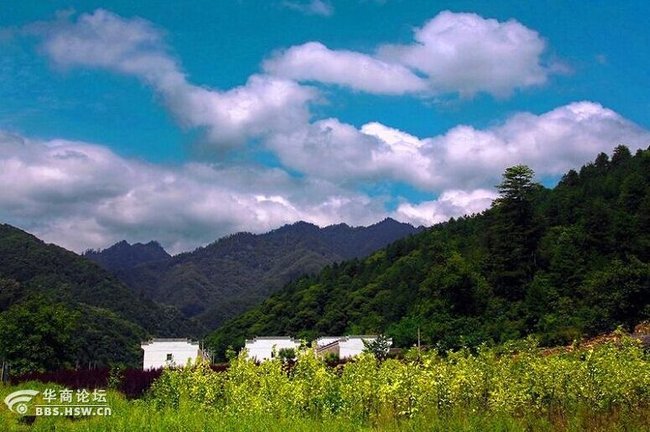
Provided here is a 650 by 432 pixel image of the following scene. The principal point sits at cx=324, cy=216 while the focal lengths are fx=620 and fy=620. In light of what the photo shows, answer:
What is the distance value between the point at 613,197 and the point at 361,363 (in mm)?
55523

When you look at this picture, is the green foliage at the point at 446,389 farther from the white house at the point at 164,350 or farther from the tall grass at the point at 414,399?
the white house at the point at 164,350

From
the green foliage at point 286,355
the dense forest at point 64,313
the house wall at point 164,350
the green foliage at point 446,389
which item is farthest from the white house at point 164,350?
the green foliage at point 446,389

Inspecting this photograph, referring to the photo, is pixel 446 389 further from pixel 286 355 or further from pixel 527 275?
pixel 527 275

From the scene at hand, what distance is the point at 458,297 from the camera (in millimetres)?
52812

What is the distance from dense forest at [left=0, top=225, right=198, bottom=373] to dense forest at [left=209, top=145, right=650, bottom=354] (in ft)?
63.0

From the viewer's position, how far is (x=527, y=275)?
A: 5412 cm

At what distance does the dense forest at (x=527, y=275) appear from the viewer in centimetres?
3609

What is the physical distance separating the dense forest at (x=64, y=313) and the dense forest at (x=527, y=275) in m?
19.2

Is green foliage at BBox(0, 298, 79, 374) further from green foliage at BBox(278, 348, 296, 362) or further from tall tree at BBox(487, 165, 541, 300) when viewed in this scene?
tall tree at BBox(487, 165, 541, 300)

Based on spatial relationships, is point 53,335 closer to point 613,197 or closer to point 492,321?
point 492,321

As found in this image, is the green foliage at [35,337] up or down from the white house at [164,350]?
up

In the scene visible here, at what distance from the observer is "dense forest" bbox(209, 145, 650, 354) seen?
118 ft

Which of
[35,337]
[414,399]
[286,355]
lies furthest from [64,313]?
[414,399]

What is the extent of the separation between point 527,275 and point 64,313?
1470 inches
